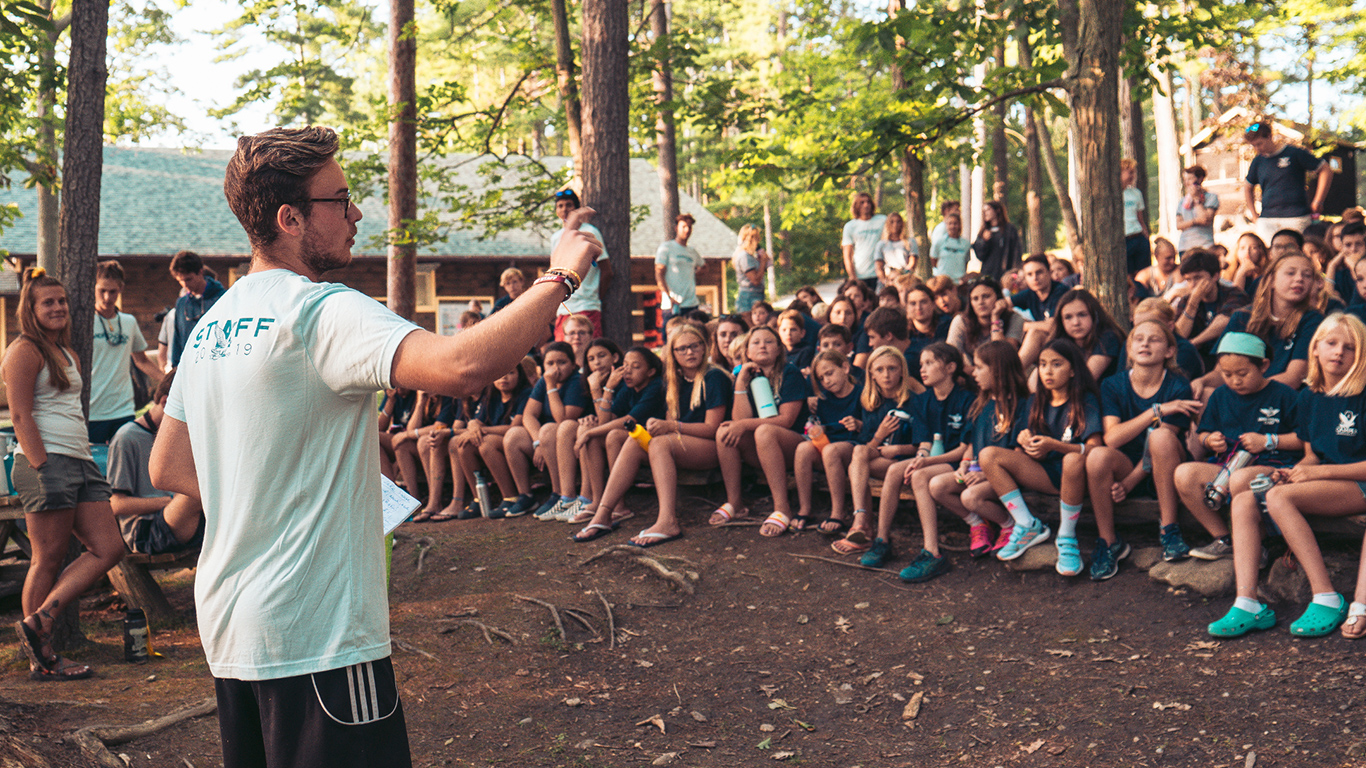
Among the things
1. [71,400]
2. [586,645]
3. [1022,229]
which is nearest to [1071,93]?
[586,645]

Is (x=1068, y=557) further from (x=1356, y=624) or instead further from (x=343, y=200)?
(x=343, y=200)

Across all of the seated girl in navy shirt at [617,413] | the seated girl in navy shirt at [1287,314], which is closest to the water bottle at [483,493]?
the seated girl in navy shirt at [617,413]

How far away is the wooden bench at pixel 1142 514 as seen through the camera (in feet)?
16.4

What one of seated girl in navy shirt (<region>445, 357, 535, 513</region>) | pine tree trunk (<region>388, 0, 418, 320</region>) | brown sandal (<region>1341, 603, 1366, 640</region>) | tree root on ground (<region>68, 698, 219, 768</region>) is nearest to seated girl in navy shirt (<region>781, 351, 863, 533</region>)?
seated girl in navy shirt (<region>445, 357, 535, 513</region>)

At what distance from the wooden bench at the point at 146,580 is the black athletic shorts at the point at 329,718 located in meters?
4.87

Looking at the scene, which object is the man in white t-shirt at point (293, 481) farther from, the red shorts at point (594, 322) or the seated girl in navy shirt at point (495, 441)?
the red shorts at point (594, 322)

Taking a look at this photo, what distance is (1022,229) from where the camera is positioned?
44.6 m

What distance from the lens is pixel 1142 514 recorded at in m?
5.85

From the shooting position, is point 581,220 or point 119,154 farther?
point 119,154

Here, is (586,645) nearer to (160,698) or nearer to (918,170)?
(160,698)

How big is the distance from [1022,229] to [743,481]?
4040 centimetres

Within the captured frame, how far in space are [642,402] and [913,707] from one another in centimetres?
344

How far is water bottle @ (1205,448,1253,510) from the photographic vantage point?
17.2 feet

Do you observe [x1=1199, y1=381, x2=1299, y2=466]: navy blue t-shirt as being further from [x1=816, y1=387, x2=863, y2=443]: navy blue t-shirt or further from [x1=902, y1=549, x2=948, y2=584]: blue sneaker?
[x1=816, y1=387, x2=863, y2=443]: navy blue t-shirt
